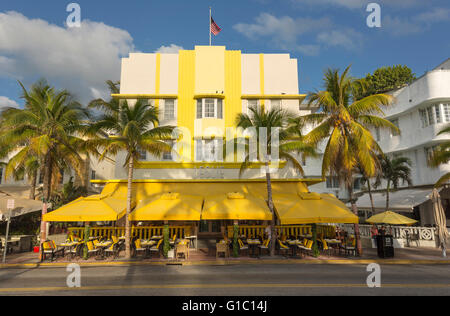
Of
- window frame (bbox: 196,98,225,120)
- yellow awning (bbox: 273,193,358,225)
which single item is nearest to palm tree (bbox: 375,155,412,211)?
yellow awning (bbox: 273,193,358,225)

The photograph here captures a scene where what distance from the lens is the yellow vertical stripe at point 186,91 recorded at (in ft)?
79.9

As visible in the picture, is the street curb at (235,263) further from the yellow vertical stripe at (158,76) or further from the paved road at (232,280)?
the yellow vertical stripe at (158,76)

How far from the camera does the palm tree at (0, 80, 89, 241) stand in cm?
1873

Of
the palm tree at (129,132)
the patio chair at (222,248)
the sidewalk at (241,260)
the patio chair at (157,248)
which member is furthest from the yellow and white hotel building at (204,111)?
the palm tree at (129,132)

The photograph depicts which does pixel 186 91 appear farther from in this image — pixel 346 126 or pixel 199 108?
pixel 346 126

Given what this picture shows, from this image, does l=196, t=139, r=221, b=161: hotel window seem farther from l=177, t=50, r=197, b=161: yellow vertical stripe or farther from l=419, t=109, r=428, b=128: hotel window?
l=419, t=109, r=428, b=128: hotel window

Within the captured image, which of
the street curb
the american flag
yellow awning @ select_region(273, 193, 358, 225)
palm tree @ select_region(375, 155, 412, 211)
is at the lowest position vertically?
the street curb

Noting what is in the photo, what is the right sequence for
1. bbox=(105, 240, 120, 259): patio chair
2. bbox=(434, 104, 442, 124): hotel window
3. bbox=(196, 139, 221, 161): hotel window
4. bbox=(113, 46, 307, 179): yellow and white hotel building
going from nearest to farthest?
1. bbox=(105, 240, 120, 259): patio chair
2. bbox=(434, 104, 442, 124): hotel window
3. bbox=(196, 139, 221, 161): hotel window
4. bbox=(113, 46, 307, 179): yellow and white hotel building

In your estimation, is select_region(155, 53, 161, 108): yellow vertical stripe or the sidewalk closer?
the sidewalk

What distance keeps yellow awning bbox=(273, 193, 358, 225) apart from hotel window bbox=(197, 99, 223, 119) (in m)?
10.7
